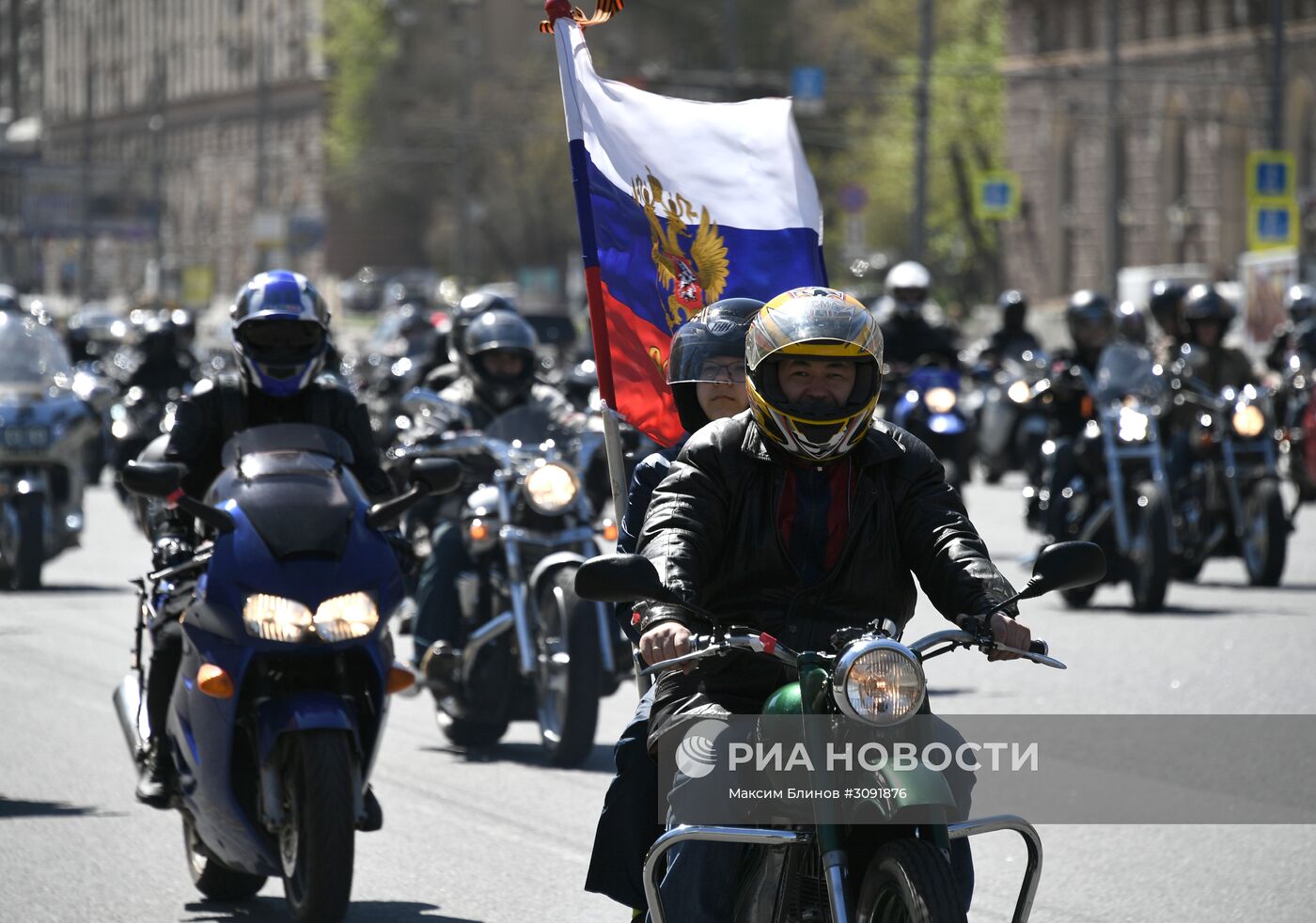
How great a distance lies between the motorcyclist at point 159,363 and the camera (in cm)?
1961

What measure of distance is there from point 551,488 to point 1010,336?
31.5 feet

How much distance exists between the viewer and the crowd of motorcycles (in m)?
6.22

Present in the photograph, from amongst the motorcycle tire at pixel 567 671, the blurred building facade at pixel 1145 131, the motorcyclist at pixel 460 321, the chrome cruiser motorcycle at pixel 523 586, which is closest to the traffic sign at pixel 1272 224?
the blurred building facade at pixel 1145 131

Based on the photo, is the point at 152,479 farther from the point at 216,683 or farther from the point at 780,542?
the point at 780,542

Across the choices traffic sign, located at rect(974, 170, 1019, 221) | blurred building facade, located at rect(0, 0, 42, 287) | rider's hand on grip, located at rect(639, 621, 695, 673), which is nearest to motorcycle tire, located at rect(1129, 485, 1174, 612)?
rider's hand on grip, located at rect(639, 621, 695, 673)

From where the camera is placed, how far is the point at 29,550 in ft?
51.6

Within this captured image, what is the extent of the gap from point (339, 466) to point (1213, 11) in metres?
60.7

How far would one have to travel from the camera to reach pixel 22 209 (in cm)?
9000

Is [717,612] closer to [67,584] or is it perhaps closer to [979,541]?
[979,541]

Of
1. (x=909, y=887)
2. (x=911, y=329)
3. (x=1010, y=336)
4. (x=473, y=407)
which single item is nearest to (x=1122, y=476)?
(x=911, y=329)

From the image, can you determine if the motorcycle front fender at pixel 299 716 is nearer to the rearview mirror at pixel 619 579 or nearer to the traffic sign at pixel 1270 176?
the rearview mirror at pixel 619 579

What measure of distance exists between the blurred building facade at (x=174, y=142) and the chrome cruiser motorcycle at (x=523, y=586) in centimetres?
6916

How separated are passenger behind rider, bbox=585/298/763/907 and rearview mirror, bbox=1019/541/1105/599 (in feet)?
2.99

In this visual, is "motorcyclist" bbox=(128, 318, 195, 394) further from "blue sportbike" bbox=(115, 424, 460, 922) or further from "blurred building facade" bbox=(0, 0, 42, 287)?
"blurred building facade" bbox=(0, 0, 42, 287)
